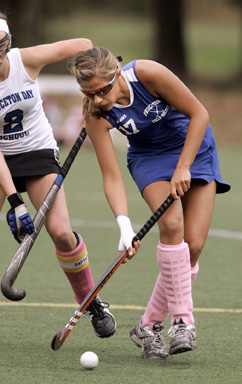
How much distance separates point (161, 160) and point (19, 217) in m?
0.79

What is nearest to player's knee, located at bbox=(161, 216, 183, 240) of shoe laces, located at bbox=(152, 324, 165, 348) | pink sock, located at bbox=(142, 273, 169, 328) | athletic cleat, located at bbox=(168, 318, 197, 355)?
pink sock, located at bbox=(142, 273, 169, 328)

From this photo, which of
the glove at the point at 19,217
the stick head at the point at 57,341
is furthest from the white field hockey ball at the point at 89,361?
the glove at the point at 19,217

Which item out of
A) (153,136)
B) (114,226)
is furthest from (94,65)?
(114,226)

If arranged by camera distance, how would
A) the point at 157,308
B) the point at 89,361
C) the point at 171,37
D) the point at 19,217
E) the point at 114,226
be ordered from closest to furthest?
1. the point at 89,361
2. the point at 19,217
3. the point at 157,308
4. the point at 114,226
5. the point at 171,37

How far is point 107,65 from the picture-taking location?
410 cm

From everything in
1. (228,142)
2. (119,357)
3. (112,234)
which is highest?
(119,357)

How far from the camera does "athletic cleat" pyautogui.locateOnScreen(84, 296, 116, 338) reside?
4672 mm

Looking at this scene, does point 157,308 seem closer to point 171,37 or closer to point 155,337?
point 155,337

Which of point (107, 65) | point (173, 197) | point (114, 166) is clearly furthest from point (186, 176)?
point (107, 65)

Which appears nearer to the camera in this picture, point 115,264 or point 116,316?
point 115,264

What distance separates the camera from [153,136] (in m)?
4.39

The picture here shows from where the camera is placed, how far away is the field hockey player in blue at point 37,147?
15.0 ft

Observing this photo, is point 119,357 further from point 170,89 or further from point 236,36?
point 236,36

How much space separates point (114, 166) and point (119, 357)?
0.98m
